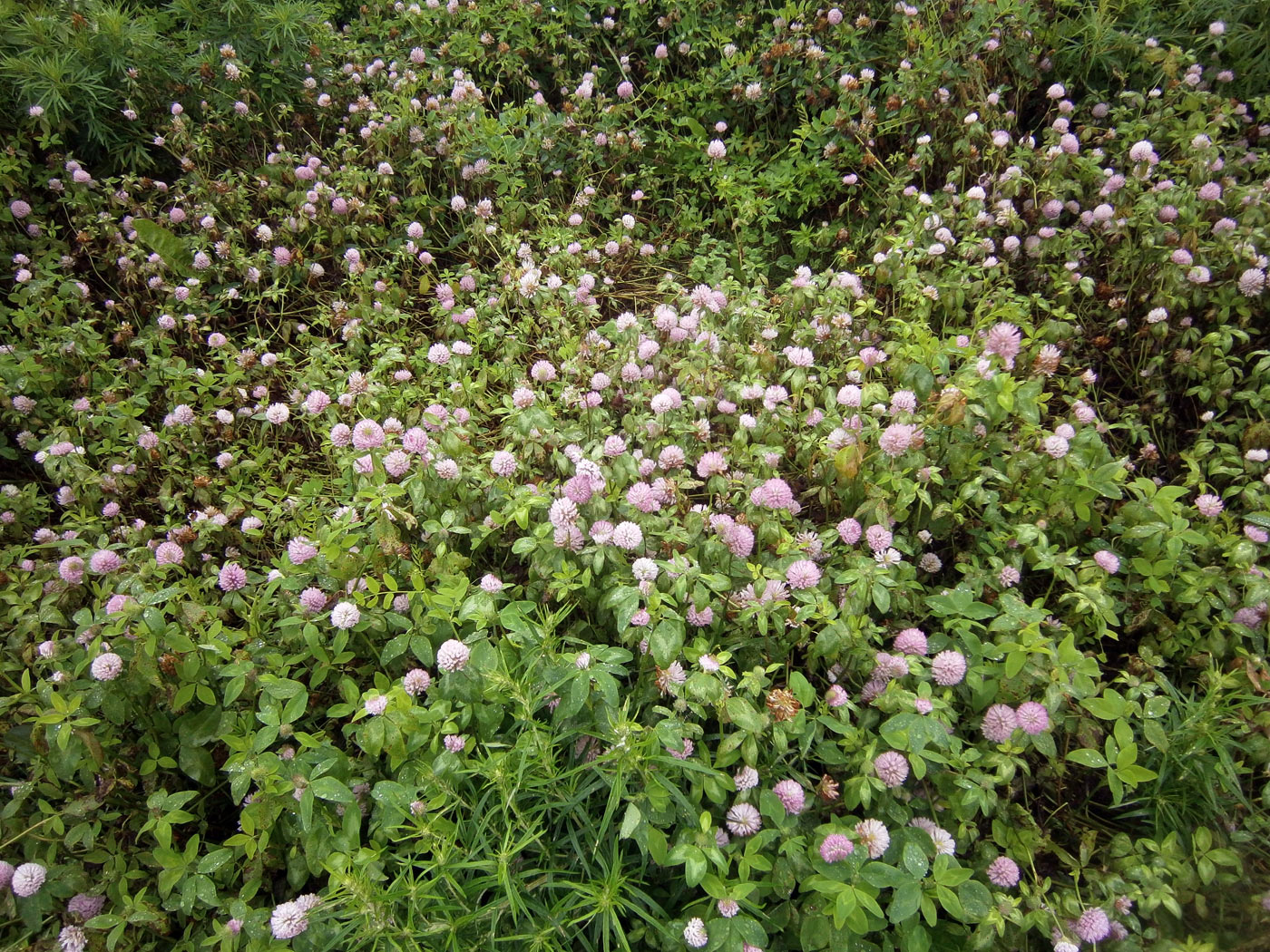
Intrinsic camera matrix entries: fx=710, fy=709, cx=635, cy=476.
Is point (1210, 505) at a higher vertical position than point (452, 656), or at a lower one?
higher

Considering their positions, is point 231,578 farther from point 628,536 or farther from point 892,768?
point 892,768

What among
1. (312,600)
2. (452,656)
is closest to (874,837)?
(452,656)

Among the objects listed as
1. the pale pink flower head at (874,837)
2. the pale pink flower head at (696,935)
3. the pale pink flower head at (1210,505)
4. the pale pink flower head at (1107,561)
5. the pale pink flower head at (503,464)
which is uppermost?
the pale pink flower head at (1210,505)

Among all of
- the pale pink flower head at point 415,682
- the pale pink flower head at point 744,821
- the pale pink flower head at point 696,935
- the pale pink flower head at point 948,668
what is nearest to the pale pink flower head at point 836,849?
the pale pink flower head at point 744,821

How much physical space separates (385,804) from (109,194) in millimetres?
3878

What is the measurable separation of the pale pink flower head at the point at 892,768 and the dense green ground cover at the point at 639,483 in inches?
0.5

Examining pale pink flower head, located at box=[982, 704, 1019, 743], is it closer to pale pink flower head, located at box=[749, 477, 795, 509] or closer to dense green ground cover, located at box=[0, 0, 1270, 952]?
dense green ground cover, located at box=[0, 0, 1270, 952]

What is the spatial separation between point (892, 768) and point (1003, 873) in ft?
1.22

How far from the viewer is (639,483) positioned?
7.15 feet

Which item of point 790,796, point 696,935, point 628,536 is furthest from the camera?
point 628,536

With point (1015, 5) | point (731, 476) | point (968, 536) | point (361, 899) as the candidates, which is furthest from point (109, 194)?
point (1015, 5)

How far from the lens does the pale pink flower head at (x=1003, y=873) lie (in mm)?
1691

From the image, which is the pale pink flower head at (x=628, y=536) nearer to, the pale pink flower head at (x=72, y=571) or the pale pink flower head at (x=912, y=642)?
the pale pink flower head at (x=912, y=642)

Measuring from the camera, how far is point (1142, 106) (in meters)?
3.59
